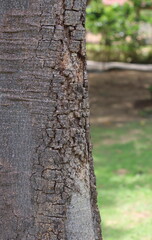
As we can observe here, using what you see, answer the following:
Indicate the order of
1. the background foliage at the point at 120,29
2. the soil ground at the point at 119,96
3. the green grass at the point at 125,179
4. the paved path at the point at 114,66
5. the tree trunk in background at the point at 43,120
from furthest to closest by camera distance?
1. the paved path at the point at 114,66
2. the background foliage at the point at 120,29
3. the soil ground at the point at 119,96
4. the green grass at the point at 125,179
5. the tree trunk in background at the point at 43,120

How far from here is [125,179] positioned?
798 cm

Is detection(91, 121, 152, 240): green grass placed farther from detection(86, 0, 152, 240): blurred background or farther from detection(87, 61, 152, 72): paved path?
detection(87, 61, 152, 72): paved path

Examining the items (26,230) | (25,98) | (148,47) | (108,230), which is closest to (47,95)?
(25,98)

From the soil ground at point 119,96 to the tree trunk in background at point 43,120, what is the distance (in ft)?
30.9

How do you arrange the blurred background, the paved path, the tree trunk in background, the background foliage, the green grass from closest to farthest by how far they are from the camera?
the tree trunk in background → the green grass → the blurred background → the background foliage → the paved path

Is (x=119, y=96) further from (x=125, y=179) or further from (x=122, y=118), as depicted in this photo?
(x=125, y=179)

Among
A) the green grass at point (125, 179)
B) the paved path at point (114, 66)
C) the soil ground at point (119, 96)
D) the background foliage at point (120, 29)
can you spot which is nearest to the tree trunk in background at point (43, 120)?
the green grass at point (125, 179)

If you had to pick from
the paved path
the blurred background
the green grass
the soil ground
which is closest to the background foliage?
the blurred background

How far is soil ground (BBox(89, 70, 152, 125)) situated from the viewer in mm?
13055

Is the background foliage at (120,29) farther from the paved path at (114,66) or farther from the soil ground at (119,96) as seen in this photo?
the soil ground at (119,96)

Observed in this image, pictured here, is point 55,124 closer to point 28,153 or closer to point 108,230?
point 28,153

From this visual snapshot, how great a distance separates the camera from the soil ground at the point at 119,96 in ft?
42.8

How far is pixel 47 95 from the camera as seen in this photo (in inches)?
109

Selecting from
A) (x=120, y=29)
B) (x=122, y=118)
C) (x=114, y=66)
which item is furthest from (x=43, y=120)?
(x=114, y=66)
